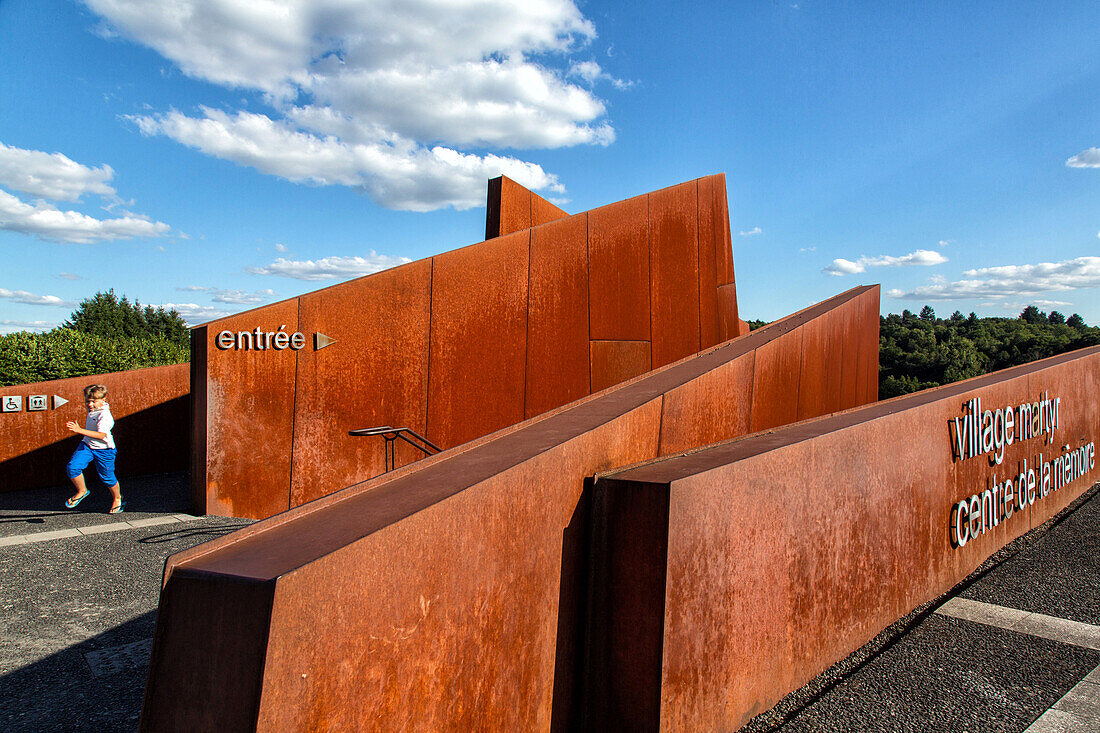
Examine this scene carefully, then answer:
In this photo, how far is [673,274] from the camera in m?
9.31

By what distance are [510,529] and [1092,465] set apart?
31.8ft

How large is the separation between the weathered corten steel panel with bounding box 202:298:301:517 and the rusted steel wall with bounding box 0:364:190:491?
3527 millimetres

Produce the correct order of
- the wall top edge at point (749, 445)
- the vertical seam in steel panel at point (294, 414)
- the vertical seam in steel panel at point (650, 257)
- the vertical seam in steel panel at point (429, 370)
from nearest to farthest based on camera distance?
the wall top edge at point (749, 445)
the vertical seam in steel panel at point (294, 414)
the vertical seam in steel panel at point (429, 370)
the vertical seam in steel panel at point (650, 257)

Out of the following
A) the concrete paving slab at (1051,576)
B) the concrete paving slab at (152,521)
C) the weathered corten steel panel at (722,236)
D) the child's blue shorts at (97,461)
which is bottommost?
the concrete paving slab at (152,521)

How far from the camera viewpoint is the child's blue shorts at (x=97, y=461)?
752 cm

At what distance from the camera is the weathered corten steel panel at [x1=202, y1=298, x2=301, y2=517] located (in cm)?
715

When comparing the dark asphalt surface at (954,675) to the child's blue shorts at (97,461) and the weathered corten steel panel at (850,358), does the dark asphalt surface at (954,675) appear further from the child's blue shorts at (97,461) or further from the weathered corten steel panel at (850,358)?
the child's blue shorts at (97,461)

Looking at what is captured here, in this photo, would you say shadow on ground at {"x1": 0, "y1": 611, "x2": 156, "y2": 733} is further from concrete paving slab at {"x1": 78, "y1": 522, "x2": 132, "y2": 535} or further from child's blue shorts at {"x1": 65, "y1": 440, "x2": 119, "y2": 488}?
child's blue shorts at {"x1": 65, "y1": 440, "x2": 119, "y2": 488}

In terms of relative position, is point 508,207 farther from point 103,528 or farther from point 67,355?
point 67,355

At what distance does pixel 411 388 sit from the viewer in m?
7.88

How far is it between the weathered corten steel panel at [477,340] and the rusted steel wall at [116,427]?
521cm

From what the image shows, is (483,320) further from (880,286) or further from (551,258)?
(880,286)

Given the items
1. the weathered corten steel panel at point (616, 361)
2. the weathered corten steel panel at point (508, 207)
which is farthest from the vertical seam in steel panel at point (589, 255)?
the weathered corten steel panel at point (508, 207)

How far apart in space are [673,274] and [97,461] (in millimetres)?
7672
